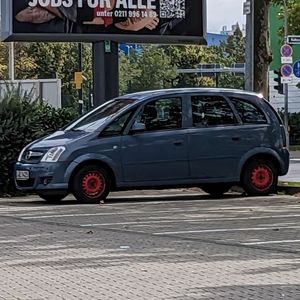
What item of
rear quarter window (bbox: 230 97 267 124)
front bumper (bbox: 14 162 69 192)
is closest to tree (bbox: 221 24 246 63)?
rear quarter window (bbox: 230 97 267 124)

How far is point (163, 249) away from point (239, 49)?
9689cm

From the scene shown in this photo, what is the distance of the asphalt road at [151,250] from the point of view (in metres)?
7.88

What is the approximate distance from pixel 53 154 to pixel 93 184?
87 centimetres

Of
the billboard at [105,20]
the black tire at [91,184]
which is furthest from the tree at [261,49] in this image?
the black tire at [91,184]

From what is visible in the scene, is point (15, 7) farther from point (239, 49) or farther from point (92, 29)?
point (239, 49)

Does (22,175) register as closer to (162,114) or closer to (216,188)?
Answer: (162,114)

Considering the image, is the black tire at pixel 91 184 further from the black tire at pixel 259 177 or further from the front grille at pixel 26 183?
the black tire at pixel 259 177

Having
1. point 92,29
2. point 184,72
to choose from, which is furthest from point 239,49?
point 92,29

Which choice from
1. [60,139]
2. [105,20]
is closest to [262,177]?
[60,139]

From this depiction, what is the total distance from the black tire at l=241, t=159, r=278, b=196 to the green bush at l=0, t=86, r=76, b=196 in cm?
403

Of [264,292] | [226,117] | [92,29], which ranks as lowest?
[264,292]

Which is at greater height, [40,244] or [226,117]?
[226,117]

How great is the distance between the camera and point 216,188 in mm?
16938

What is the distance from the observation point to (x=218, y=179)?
1582 cm
